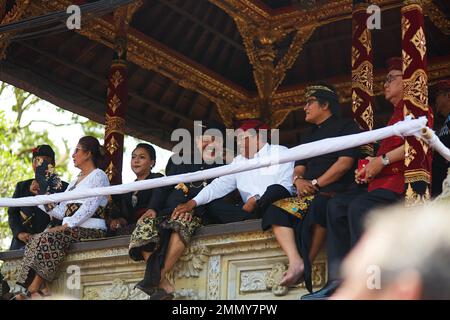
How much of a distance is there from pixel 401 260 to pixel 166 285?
233cm

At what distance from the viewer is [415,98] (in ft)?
28.1

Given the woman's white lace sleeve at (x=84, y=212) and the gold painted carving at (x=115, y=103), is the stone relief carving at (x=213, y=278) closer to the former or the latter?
the woman's white lace sleeve at (x=84, y=212)

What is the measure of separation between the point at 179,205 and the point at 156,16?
18.1 feet

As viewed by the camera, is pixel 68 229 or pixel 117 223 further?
pixel 117 223

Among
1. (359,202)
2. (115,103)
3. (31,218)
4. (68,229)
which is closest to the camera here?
(359,202)

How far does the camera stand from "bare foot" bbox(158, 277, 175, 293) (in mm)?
8961

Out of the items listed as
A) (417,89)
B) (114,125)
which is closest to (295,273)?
(417,89)

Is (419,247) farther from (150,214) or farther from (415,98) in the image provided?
(150,214)

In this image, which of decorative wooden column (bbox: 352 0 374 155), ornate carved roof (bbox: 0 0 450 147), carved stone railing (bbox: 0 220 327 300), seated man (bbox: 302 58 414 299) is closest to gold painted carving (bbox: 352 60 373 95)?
decorative wooden column (bbox: 352 0 374 155)

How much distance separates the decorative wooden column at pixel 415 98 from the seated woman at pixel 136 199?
2796 millimetres

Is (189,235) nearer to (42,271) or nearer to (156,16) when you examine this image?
(42,271)

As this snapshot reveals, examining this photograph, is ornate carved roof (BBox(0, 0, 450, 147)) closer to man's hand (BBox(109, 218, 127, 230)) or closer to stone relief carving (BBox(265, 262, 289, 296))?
man's hand (BBox(109, 218, 127, 230))
